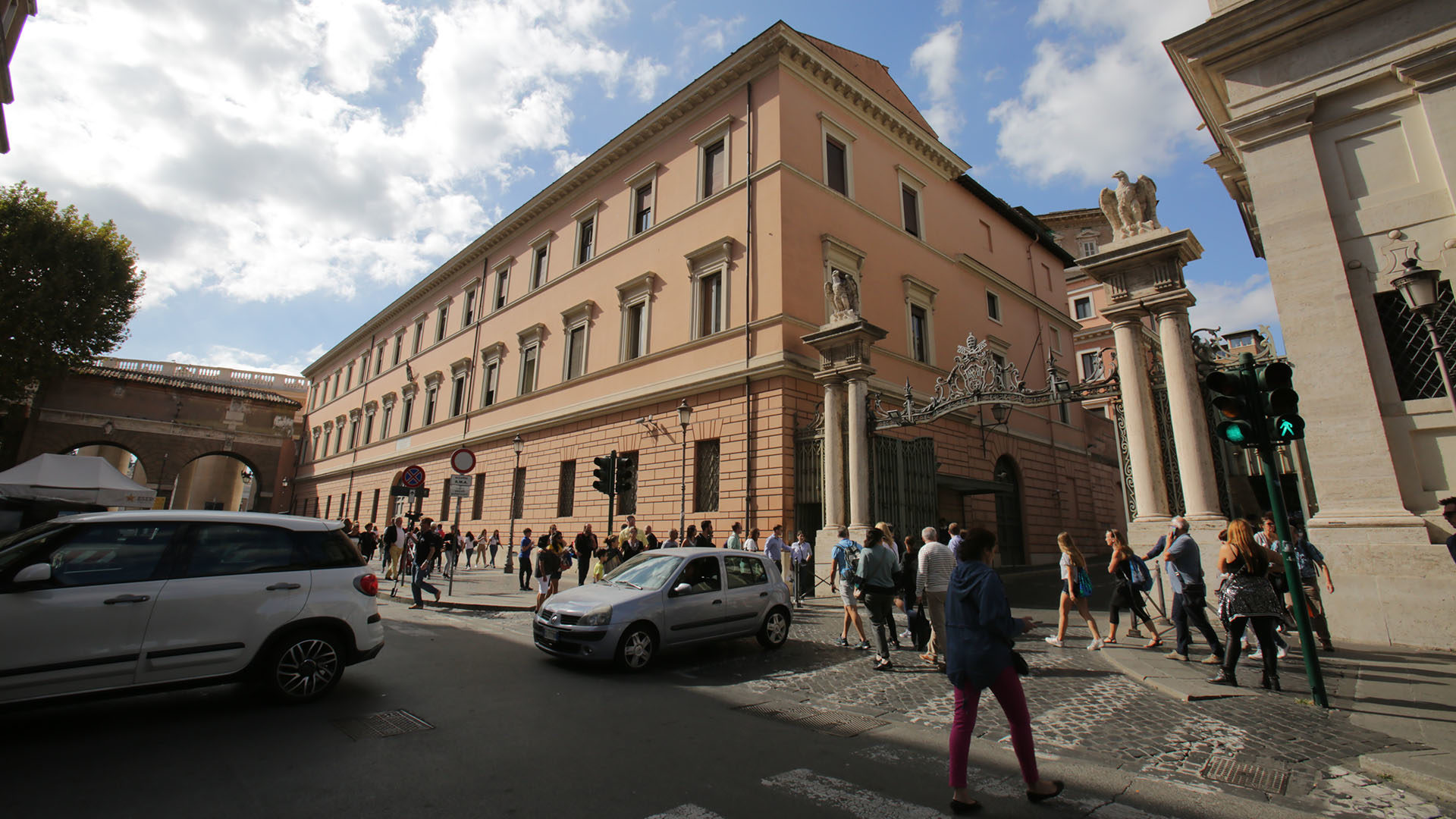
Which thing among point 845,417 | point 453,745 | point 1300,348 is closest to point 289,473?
point 845,417

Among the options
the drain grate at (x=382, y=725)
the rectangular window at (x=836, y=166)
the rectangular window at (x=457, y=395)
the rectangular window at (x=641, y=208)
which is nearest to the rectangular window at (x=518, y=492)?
the rectangular window at (x=457, y=395)

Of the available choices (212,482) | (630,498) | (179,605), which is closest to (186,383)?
(212,482)

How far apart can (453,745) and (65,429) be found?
1816 inches

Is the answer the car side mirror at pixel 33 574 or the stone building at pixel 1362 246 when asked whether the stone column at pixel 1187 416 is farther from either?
the car side mirror at pixel 33 574

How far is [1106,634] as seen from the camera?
922 centimetres

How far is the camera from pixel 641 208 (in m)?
20.4

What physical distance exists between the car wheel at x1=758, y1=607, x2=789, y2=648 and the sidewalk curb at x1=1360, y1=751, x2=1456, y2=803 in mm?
5723

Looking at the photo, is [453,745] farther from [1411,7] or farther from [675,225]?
[675,225]

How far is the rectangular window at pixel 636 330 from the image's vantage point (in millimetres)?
18641

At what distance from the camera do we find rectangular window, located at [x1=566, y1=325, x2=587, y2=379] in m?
20.9

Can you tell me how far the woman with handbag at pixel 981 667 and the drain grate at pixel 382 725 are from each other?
12.8 ft

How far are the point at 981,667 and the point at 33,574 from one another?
6313mm

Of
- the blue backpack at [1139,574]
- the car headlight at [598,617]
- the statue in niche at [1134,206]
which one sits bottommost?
the car headlight at [598,617]

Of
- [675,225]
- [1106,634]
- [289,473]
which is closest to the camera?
[1106,634]
